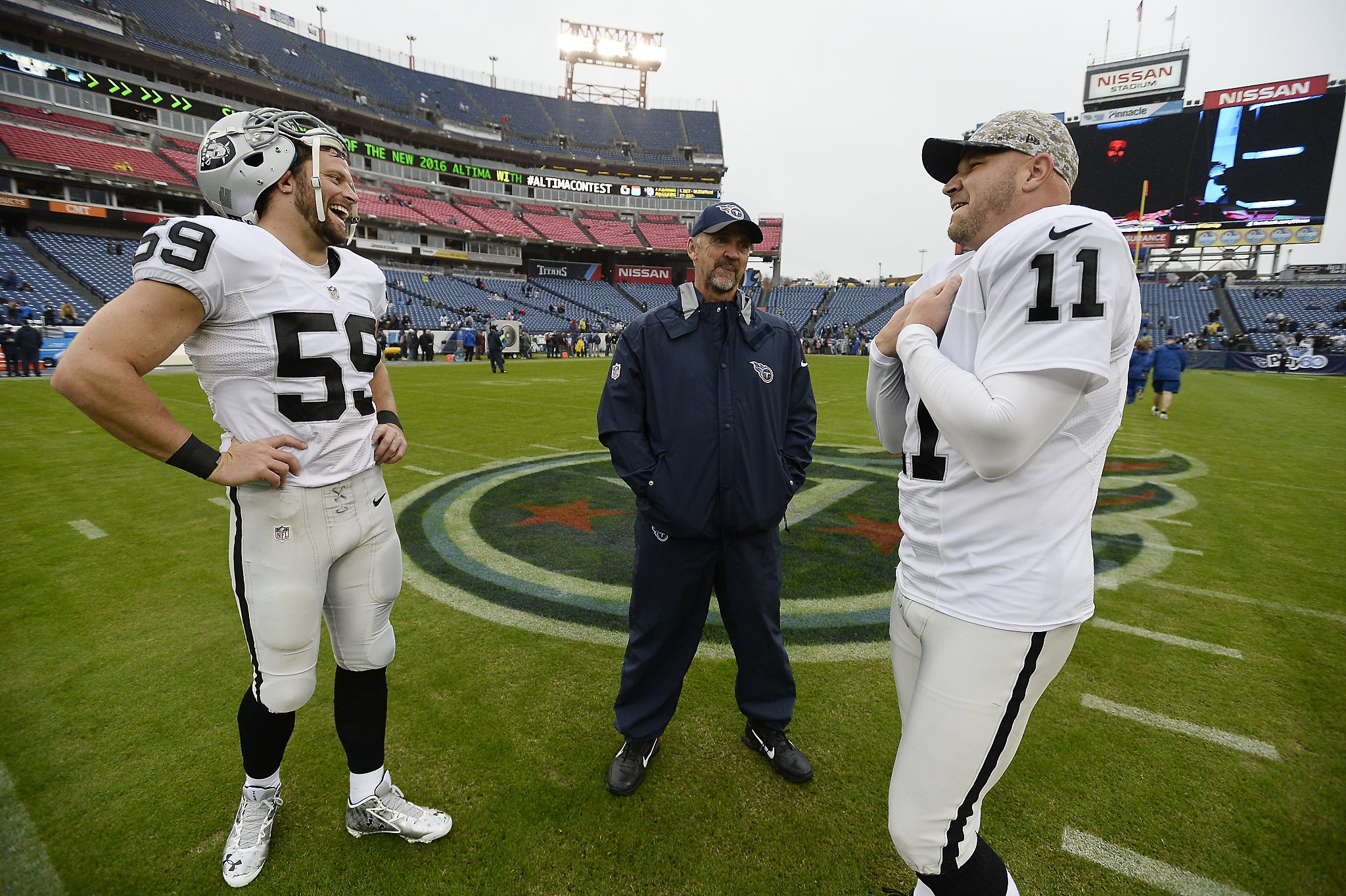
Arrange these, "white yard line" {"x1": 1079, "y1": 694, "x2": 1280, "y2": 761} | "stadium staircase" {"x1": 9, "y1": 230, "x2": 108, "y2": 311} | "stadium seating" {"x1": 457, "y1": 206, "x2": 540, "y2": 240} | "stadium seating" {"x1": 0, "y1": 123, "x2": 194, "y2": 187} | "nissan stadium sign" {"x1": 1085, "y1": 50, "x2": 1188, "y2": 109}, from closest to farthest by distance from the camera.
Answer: "white yard line" {"x1": 1079, "y1": 694, "x2": 1280, "y2": 761} < "stadium staircase" {"x1": 9, "y1": 230, "x2": 108, "y2": 311} < "stadium seating" {"x1": 0, "y1": 123, "x2": 194, "y2": 187} < "nissan stadium sign" {"x1": 1085, "y1": 50, "x2": 1188, "y2": 109} < "stadium seating" {"x1": 457, "y1": 206, "x2": 540, "y2": 240}

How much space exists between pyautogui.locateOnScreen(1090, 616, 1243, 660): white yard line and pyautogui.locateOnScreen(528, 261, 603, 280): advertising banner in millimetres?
54407

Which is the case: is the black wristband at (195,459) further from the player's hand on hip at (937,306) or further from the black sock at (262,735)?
the player's hand on hip at (937,306)

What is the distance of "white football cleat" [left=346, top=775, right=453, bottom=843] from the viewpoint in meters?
2.05

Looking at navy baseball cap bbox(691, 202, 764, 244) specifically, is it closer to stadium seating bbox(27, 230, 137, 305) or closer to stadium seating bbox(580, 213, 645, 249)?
stadium seating bbox(27, 230, 137, 305)

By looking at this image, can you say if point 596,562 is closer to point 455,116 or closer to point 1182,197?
point 1182,197

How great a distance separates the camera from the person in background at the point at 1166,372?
38.5 feet

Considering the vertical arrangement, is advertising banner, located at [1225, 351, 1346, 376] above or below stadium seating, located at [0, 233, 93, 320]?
below

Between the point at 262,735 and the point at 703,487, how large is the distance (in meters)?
1.69

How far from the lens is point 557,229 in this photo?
2122 inches

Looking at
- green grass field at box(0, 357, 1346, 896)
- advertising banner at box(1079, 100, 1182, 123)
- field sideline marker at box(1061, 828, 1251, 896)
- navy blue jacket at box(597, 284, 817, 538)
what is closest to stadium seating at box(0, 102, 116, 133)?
green grass field at box(0, 357, 1346, 896)

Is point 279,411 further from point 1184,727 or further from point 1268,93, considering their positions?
point 1268,93

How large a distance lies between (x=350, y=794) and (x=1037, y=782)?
8.27 ft

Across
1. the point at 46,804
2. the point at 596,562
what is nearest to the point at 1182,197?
the point at 596,562

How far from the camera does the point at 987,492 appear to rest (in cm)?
137
